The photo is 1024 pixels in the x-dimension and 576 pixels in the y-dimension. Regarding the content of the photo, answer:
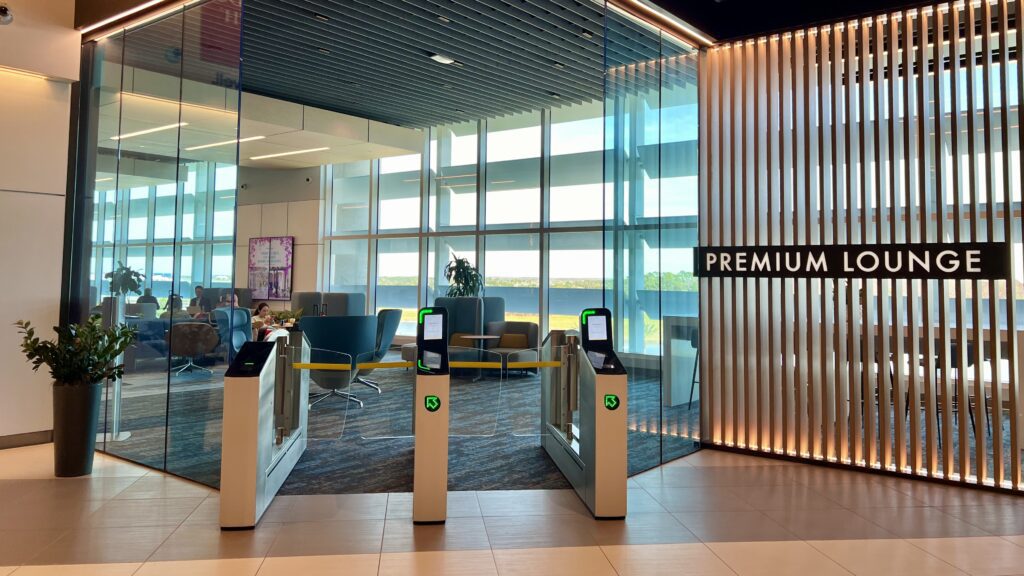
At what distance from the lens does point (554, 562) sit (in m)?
3.29

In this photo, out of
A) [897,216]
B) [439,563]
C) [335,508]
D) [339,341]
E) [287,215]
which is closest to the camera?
[439,563]

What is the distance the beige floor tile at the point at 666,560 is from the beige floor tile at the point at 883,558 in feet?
2.12

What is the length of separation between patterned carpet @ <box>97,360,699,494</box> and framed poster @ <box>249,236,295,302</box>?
8.05m

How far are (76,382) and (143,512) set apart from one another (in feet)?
4.99

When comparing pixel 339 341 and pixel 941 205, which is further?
pixel 339 341

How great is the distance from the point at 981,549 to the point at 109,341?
19.3 feet

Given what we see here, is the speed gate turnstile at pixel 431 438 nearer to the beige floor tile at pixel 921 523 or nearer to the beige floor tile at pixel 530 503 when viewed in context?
the beige floor tile at pixel 530 503

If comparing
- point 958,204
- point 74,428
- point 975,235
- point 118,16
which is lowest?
point 74,428

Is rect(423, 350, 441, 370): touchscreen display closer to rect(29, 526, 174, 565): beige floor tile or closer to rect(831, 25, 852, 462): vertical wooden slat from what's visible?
rect(29, 526, 174, 565): beige floor tile

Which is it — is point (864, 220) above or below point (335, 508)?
above

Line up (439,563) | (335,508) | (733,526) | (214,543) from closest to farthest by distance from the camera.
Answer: (439,563) < (214,543) < (733,526) < (335,508)

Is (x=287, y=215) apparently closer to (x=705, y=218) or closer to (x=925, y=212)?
(x=705, y=218)

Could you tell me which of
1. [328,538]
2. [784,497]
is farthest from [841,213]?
[328,538]

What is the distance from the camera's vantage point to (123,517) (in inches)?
154
